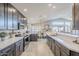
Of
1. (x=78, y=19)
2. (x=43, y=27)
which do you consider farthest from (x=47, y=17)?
(x=78, y=19)

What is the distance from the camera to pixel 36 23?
426 cm

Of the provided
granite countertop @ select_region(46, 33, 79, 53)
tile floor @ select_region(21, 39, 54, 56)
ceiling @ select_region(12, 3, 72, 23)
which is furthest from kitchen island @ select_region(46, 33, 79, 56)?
tile floor @ select_region(21, 39, 54, 56)

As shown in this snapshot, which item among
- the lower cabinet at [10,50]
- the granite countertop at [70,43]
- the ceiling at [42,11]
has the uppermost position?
the ceiling at [42,11]

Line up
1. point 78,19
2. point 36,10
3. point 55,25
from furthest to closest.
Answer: point 36,10, point 55,25, point 78,19

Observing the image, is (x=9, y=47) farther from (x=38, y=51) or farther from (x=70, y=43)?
(x=38, y=51)

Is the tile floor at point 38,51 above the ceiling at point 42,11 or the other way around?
the other way around

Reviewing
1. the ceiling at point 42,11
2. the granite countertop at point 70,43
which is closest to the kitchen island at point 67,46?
the granite countertop at point 70,43

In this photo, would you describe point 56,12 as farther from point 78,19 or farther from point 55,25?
point 78,19

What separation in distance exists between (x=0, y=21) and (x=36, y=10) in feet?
5.85

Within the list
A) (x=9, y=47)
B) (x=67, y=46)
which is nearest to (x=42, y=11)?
(x=9, y=47)

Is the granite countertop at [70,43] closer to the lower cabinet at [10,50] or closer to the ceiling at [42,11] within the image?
the ceiling at [42,11]

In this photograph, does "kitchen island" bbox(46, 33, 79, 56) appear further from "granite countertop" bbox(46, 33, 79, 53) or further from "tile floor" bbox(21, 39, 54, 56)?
"tile floor" bbox(21, 39, 54, 56)

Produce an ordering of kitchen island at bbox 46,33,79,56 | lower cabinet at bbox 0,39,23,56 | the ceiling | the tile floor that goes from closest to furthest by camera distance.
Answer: kitchen island at bbox 46,33,79,56
lower cabinet at bbox 0,39,23,56
the ceiling
the tile floor

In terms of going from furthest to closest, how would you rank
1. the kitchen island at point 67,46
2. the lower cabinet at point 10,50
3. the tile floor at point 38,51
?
the tile floor at point 38,51, the lower cabinet at point 10,50, the kitchen island at point 67,46
